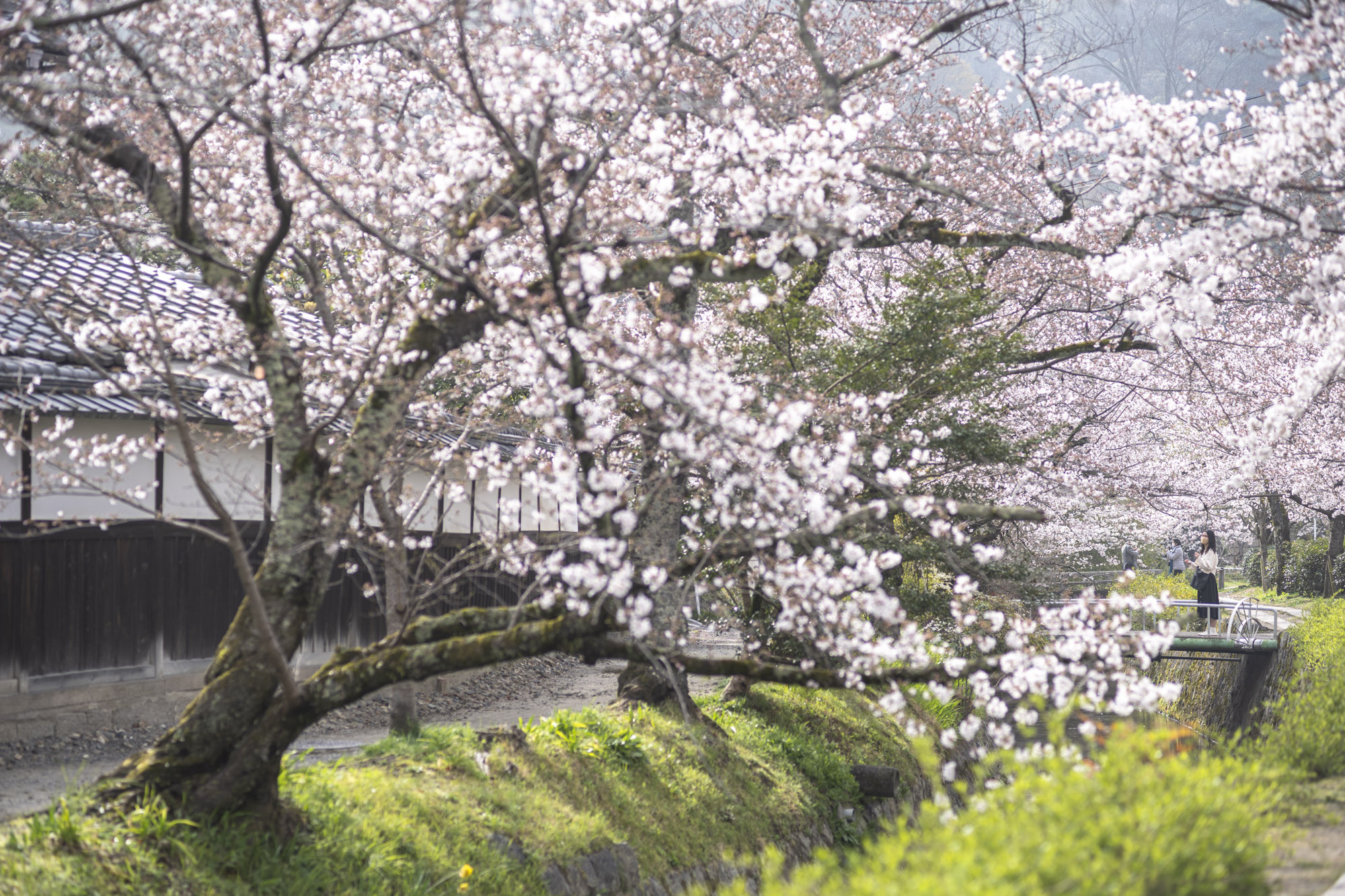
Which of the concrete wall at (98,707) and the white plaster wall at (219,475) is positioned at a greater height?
the white plaster wall at (219,475)

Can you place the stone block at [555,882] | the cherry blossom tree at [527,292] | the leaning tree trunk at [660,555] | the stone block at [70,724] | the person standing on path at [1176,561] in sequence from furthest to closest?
the person standing on path at [1176,561] < the leaning tree trunk at [660,555] < the stone block at [70,724] < the stone block at [555,882] < the cherry blossom tree at [527,292]

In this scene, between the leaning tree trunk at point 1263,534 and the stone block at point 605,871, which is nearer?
the stone block at point 605,871

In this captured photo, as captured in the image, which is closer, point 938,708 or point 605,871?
point 605,871

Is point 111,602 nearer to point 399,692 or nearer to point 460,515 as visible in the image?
point 399,692

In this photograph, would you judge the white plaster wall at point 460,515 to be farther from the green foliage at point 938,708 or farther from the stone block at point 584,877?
the stone block at point 584,877

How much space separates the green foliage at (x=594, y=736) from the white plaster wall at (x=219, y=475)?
147 inches

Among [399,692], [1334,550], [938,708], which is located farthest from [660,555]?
[1334,550]

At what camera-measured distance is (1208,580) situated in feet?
66.4

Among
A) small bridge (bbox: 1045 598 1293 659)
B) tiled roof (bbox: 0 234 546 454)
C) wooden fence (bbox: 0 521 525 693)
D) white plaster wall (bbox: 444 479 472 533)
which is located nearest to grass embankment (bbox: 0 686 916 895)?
wooden fence (bbox: 0 521 525 693)

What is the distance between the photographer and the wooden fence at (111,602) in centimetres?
912

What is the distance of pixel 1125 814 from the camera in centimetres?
398

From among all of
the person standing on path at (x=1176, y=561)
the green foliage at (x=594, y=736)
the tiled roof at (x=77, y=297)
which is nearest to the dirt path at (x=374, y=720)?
the green foliage at (x=594, y=736)

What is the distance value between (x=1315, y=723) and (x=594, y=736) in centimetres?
615

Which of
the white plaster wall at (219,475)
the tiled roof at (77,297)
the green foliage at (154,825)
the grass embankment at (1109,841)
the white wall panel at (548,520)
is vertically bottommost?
the green foliage at (154,825)
